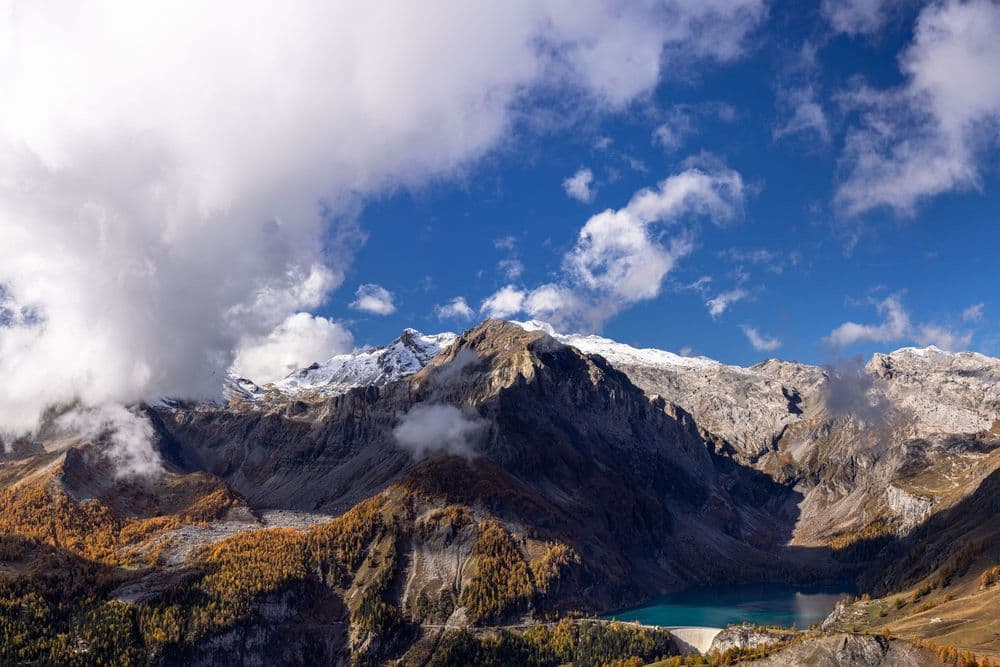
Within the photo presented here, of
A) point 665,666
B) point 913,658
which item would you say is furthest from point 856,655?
point 665,666

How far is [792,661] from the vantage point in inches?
6211

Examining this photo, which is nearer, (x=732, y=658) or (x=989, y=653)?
(x=989, y=653)

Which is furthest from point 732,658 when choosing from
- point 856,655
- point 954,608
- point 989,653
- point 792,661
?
point 954,608

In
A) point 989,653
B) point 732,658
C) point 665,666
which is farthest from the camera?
point 665,666

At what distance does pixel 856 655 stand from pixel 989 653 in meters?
25.3

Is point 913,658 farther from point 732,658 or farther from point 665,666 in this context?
point 665,666

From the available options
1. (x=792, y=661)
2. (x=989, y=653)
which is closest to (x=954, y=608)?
(x=989, y=653)

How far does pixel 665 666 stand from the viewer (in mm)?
191125

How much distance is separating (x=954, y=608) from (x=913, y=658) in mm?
59588

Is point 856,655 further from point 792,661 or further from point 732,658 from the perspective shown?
point 732,658

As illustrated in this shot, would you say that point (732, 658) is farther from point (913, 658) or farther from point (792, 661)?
point (913, 658)

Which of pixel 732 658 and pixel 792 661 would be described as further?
pixel 732 658

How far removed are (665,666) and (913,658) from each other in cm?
6049

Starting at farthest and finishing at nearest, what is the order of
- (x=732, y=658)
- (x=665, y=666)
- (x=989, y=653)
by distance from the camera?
(x=665, y=666)
(x=732, y=658)
(x=989, y=653)
